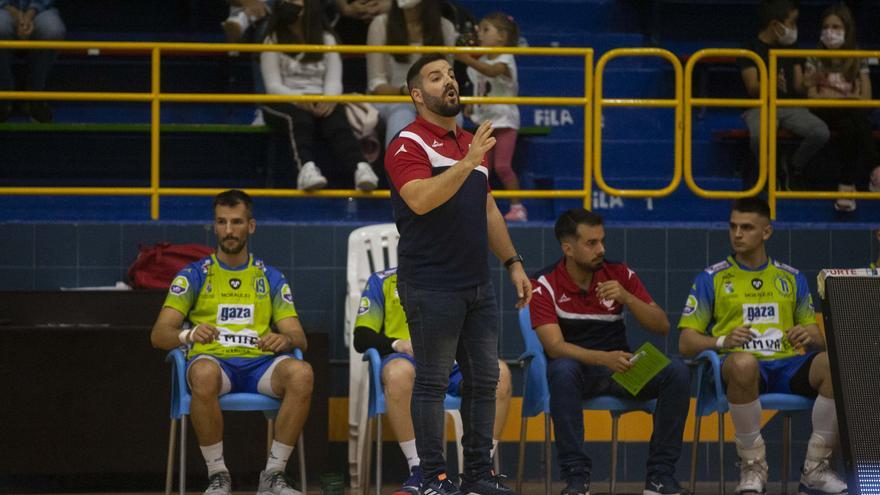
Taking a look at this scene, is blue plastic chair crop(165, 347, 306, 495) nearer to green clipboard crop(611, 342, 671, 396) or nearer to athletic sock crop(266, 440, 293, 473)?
athletic sock crop(266, 440, 293, 473)

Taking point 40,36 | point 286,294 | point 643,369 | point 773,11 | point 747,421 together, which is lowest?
point 747,421

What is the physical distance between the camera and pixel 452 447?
8.56 metres

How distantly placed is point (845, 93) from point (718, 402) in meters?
3.76

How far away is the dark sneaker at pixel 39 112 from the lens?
32.8ft

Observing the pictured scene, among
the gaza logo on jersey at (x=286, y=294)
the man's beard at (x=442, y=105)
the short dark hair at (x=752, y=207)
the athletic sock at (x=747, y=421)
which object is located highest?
the man's beard at (x=442, y=105)

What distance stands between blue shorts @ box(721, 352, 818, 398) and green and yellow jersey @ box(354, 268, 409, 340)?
5.67 feet

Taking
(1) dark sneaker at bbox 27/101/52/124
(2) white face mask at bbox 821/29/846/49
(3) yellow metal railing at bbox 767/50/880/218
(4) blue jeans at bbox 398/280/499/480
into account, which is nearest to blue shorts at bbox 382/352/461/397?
(4) blue jeans at bbox 398/280/499/480

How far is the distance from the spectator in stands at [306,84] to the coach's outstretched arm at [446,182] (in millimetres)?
3131

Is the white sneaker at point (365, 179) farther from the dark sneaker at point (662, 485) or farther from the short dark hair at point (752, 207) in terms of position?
the dark sneaker at point (662, 485)

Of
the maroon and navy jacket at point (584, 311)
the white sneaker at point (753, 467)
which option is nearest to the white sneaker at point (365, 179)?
the maroon and navy jacket at point (584, 311)

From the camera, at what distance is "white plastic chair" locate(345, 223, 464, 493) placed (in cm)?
796

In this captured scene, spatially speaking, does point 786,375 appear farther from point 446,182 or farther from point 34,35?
point 34,35

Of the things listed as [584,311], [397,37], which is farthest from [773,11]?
[584,311]

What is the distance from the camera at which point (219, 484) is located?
22.5ft
